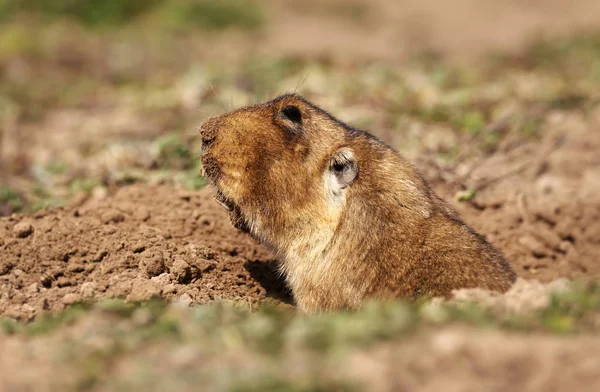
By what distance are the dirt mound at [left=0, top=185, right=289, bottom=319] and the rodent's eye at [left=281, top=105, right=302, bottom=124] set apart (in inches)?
41.9

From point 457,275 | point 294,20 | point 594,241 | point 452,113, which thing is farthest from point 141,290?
point 294,20

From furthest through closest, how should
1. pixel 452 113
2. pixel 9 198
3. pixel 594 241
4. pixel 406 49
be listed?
pixel 406 49 < pixel 452 113 < pixel 9 198 < pixel 594 241

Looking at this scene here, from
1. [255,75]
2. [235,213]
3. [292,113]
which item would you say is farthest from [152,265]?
[255,75]

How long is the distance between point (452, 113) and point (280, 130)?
3.98m

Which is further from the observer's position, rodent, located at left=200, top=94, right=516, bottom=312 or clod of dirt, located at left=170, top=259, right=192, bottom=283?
clod of dirt, located at left=170, top=259, right=192, bottom=283

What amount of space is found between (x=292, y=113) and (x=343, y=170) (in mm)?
473

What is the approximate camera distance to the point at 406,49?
1383 cm

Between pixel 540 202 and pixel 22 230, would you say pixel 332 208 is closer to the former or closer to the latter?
pixel 22 230

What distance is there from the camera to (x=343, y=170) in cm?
484

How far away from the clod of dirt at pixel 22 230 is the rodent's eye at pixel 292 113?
1.84 metres

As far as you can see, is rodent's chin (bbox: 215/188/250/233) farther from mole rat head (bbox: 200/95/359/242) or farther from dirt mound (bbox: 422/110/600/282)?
dirt mound (bbox: 422/110/600/282)

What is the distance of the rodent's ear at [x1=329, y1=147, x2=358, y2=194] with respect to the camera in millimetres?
4820

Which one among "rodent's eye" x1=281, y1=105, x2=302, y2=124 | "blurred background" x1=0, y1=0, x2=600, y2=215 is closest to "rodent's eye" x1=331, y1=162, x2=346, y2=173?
"rodent's eye" x1=281, y1=105, x2=302, y2=124

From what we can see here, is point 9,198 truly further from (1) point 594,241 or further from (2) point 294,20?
(2) point 294,20
